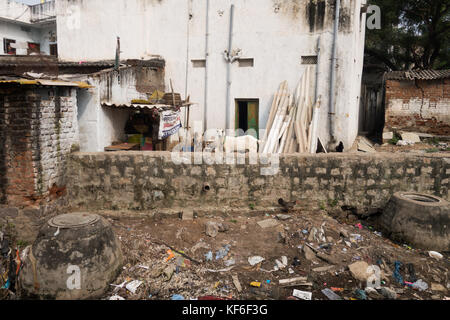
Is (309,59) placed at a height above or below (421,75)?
above

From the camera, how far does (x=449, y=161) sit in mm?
5824

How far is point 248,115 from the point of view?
1084 centimetres

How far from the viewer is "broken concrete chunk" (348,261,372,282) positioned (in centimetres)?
411

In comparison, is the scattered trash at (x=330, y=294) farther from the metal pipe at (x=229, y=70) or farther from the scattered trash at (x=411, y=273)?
the metal pipe at (x=229, y=70)

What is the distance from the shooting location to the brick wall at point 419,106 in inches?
470

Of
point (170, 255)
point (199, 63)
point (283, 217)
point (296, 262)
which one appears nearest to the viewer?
point (296, 262)

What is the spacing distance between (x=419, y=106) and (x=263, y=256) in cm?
1081

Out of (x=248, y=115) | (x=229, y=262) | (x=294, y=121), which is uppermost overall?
(x=248, y=115)

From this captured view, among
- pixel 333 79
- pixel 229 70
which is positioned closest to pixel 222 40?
pixel 229 70

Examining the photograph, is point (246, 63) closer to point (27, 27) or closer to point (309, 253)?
point (309, 253)

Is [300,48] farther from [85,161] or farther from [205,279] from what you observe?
[205,279]

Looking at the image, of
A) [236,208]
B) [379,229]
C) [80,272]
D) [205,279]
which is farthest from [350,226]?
[80,272]
